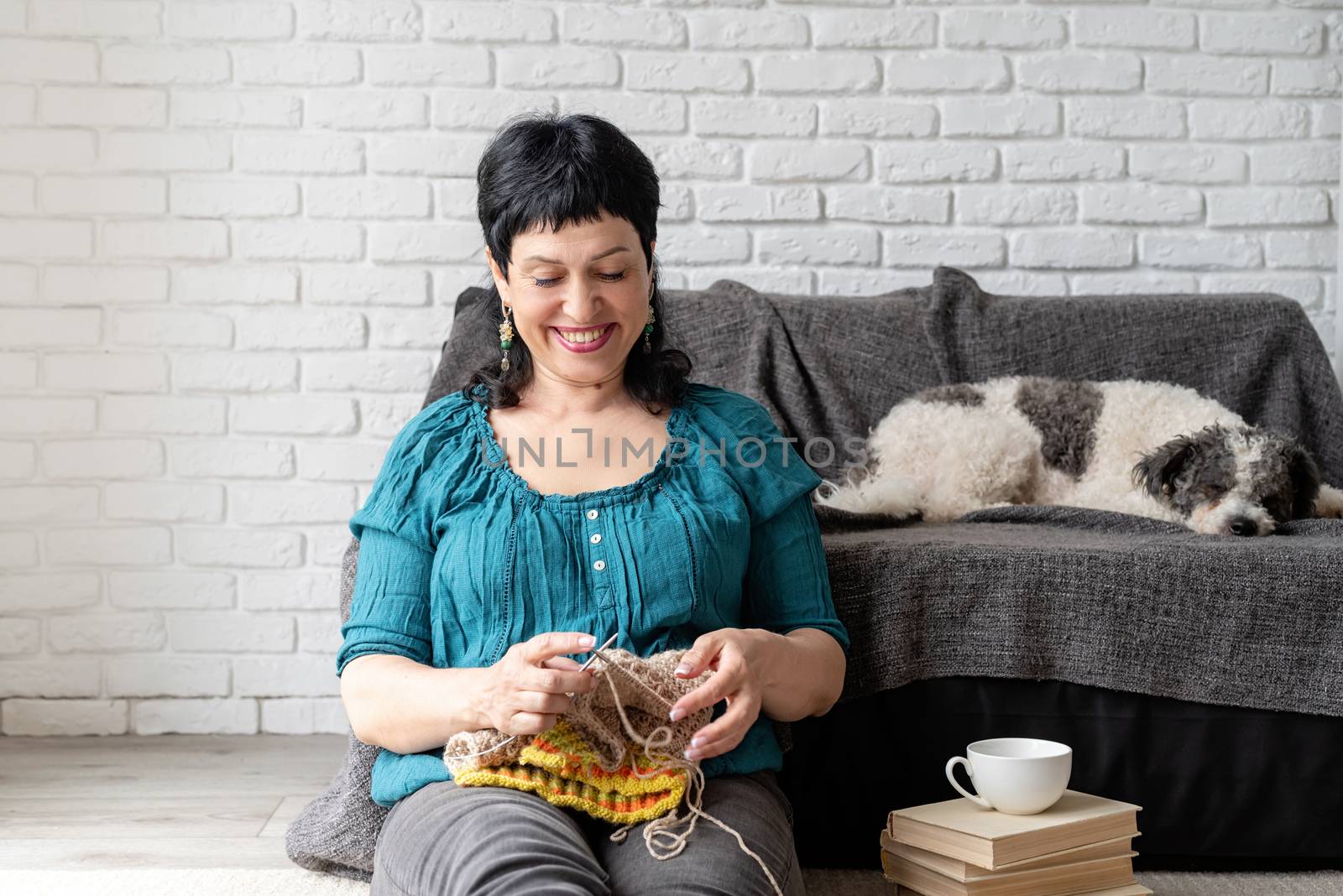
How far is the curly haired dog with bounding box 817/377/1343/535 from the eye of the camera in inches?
88.2

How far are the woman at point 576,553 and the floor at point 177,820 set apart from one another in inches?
25.0

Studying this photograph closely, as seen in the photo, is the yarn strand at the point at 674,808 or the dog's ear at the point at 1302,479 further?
the dog's ear at the point at 1302,479

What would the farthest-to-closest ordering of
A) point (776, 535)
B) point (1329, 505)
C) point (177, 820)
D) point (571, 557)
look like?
point (1329, 505)
point (177, 820)
point (776, 535)
point (571, 557)

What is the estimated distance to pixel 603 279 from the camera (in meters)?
1.36

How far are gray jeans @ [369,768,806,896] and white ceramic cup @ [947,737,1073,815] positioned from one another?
13.6 inches

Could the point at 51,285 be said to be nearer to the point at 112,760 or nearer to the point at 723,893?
the point at 112,760

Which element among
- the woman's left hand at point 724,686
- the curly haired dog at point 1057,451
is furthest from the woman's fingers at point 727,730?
the curly haired dog at point 1057,451

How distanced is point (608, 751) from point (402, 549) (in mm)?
329

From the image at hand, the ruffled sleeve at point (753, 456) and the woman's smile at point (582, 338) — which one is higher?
the woman's smile at point (582, 338)

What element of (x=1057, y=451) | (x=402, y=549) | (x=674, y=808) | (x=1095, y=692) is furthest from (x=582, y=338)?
(x=1057, y=451)

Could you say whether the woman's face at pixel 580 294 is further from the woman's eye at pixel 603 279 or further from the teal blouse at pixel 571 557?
the teal blouse at pixel 571 557

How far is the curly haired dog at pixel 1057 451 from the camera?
7.35 ft

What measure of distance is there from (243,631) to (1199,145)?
2.54 meters

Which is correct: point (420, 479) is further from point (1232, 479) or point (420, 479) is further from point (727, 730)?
point (1232, 479)
